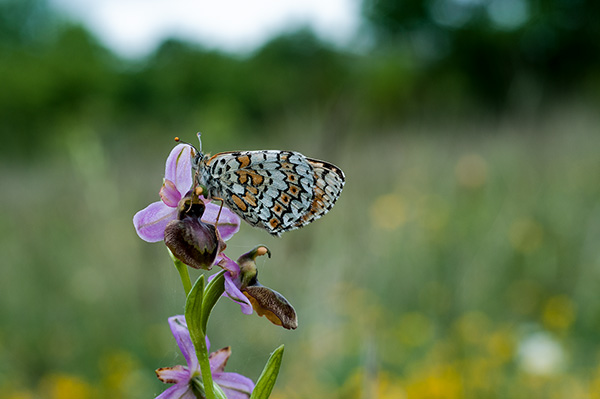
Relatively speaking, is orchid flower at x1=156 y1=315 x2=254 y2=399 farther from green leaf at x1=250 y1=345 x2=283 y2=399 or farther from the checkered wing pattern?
the checkered wing pattern

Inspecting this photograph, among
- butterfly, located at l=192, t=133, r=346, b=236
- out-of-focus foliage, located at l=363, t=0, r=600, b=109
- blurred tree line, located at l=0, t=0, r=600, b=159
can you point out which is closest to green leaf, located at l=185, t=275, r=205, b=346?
butterfly, located at l=192, t=133, r=346, b=236

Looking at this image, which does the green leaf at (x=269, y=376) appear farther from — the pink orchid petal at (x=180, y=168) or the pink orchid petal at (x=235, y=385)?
the pink orchid petal at (x=180, y=168)

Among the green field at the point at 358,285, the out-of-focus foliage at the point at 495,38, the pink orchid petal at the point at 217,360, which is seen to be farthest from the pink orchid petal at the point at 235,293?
the out-of-focus foliage at the point at 495,38

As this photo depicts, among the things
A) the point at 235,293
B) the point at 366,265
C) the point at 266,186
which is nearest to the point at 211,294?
the point at 235,293

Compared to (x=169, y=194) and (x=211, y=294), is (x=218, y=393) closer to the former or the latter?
(x=211, y=294)

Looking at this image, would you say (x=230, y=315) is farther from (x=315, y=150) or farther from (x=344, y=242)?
(x=344, y=242)

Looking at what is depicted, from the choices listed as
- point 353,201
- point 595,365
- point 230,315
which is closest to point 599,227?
point 595,365
